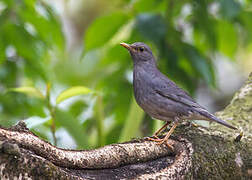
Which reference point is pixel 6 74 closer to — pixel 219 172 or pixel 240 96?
pixel 240 96

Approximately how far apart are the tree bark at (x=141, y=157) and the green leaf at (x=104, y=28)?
1.71 metres

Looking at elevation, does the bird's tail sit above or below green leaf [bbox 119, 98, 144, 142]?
below

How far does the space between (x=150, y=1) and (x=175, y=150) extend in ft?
9.29

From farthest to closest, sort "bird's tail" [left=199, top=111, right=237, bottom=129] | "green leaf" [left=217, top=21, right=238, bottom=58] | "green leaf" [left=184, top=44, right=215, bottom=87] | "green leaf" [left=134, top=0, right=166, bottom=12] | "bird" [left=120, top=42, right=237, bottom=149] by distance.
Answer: "green leaf" [left=217, top=21, right=238, bottom=58] < "green leaf" [left=134, top=0, right=166, bottom=12] < "green leaf" [left=184, top=44, right=215, bottom=87] < "bird" [left=120, top=42, right=237, bottom=149] < "bird's tail" [left=199, top=111, right=237, bottom=129]

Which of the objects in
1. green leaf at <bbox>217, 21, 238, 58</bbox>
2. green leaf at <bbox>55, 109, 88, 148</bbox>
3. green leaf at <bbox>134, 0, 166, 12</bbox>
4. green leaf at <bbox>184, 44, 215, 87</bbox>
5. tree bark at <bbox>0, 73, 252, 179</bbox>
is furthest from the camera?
green leaf at <bbox>217, 21, 238, 58</bbox>

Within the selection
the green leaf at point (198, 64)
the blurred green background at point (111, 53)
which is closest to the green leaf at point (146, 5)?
the blurred green background at point (111, 53)

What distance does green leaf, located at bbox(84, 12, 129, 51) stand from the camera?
498 centimetres

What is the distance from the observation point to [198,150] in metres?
3.26

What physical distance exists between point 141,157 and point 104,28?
2.36 m

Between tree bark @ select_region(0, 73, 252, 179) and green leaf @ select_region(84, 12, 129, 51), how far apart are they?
171cm

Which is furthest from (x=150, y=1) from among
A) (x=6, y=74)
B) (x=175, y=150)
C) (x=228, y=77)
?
(x=228, y=77)

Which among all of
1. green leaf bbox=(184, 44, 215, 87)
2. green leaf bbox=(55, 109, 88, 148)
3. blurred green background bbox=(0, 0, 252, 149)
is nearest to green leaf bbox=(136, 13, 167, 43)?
blurred green background bbox=(0, 0, 252, 149)

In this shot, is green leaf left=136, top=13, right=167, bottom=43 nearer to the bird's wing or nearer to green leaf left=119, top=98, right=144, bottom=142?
the bird's wing

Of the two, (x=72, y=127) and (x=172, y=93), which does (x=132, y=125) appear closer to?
(x=172, y=93)
